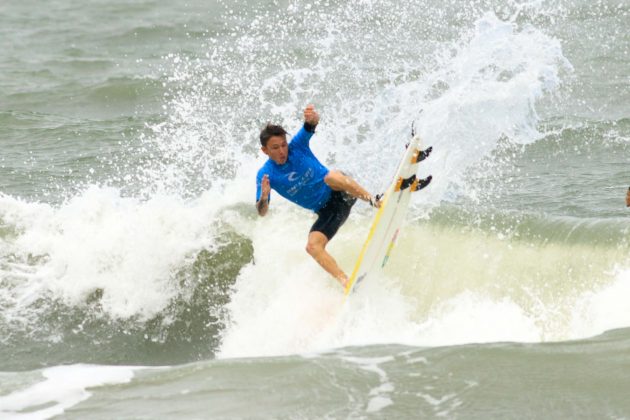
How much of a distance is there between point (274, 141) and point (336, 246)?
233cm

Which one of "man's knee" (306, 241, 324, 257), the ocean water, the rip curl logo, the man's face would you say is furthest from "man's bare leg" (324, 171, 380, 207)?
the ocean water

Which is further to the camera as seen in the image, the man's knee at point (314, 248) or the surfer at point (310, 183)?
the man's knee at point (314, 248)

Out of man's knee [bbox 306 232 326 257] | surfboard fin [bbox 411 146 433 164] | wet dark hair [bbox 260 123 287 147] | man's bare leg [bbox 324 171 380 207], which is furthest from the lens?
man's knee [bbox 306 232 326 257]

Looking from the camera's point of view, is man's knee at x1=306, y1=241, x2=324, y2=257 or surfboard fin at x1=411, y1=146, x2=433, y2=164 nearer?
surfboard fin at x1=411, y1=146, x2=433, y2=164

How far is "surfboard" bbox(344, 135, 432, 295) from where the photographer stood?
750cm

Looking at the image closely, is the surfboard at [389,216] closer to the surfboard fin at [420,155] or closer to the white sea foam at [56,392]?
the surfboard fin at [420,155]

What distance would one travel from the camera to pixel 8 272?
10.0 m

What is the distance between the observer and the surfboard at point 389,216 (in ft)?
Answer: 24.6

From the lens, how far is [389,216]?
7805mm

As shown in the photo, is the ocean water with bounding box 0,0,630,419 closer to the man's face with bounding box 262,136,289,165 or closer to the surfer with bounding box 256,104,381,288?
the surfer with bounding box 256,104,381,288

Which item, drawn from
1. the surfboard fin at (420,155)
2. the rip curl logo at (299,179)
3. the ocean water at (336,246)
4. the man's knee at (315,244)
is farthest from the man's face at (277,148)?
the ocean water at (336,246)

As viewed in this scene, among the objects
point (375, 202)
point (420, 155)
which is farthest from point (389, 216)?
point (420, 155)

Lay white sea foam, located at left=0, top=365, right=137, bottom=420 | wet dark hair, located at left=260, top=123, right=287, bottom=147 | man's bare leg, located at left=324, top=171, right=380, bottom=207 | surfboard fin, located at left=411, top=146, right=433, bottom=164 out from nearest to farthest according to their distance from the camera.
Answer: white sea foam, located at left=0, top=365, right=137, bottom=420, surfboard fin, located at left=411, top=146, right=433, bottom=164, wet dark hair, located at left=260, top=123, right=287, bottom=147, man's bare leg, located at left=324, top=171, right=380, bottom=207

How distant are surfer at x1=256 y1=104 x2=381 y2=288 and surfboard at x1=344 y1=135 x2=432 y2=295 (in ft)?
0.36
